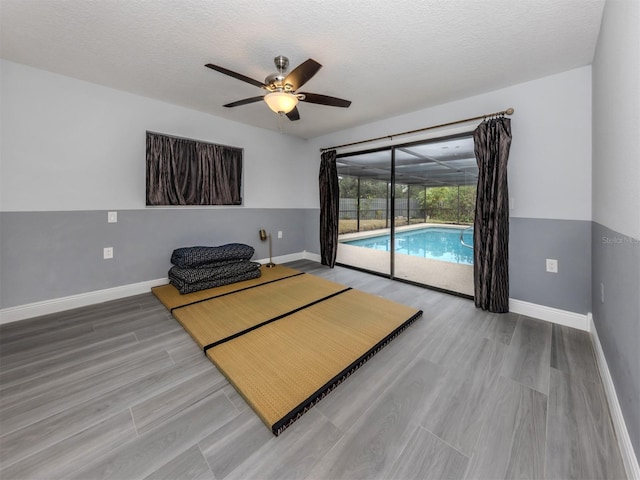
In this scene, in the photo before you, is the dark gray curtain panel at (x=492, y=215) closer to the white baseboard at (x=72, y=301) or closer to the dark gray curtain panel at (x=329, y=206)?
the dark gray curtain panel at (x=329, y=206)

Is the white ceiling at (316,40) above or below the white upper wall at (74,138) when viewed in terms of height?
above

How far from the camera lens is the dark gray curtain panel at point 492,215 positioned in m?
2.58

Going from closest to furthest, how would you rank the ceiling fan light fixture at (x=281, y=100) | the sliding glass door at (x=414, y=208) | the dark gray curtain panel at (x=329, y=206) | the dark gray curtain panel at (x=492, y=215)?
the ceiling fan light fixture at (x=281, y=100)
the dark gray curtain panel at (x=492, y=215)
the sliding glass door at (x=414, y=208)
the dark gray curtain panel at (x=329, y=206)

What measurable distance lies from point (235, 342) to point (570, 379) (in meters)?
2.31

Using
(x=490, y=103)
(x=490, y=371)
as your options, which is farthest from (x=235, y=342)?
(x=490, y=103)

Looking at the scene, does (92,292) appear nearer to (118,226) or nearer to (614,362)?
(118,226)

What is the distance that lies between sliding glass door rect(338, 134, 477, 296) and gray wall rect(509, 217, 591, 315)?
700 millimetres

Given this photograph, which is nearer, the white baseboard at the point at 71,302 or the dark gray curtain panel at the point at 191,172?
the white baseboard at the point at 71,302

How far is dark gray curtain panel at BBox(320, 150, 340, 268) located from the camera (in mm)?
4414

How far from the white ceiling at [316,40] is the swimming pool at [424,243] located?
10.00 feet

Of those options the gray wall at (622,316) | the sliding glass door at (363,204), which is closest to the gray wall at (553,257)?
the gray wall at (622,316)

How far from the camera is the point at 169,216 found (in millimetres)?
3432

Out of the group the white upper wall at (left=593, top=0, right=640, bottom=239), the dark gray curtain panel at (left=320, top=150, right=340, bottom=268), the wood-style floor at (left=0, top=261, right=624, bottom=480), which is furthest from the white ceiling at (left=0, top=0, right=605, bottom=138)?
the wood-style floor at (left=0, top=261, right=624, bottom=480)

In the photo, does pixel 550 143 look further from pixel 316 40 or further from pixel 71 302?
pixel 71 302
